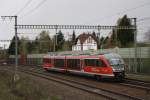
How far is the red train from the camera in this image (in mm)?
28797

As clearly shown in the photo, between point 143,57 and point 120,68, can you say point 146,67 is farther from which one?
point 120,68

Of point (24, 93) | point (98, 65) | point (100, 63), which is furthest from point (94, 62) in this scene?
point (24, 93)

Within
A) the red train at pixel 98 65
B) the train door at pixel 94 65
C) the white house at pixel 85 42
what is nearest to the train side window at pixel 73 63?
the red train at pixel 98 65

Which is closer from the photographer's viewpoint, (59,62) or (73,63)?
(73,63)

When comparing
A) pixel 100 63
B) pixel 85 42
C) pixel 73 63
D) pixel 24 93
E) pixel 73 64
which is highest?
pixel 85 42

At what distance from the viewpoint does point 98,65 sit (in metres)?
30.4

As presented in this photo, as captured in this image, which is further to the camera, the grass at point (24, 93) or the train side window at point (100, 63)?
the train side window at point (100, 63)

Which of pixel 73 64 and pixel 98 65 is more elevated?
pixel 98 65

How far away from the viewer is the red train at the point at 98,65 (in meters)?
28.8

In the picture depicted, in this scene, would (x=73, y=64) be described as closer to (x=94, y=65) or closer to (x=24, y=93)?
(x=94, y=65)

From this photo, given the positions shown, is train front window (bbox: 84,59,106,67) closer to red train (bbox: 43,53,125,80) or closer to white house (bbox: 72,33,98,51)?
red train (bbox: 43,53,125,80)

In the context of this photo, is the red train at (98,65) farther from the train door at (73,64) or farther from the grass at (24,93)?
the grass at (24,93)

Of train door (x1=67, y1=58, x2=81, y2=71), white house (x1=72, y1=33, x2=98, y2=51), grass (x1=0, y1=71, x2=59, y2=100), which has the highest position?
white house (x1=72, y1=33, x2=98, y2=51)

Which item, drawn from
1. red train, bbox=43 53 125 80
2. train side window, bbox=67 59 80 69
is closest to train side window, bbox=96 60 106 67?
red train, bbox=43 53 125 80
